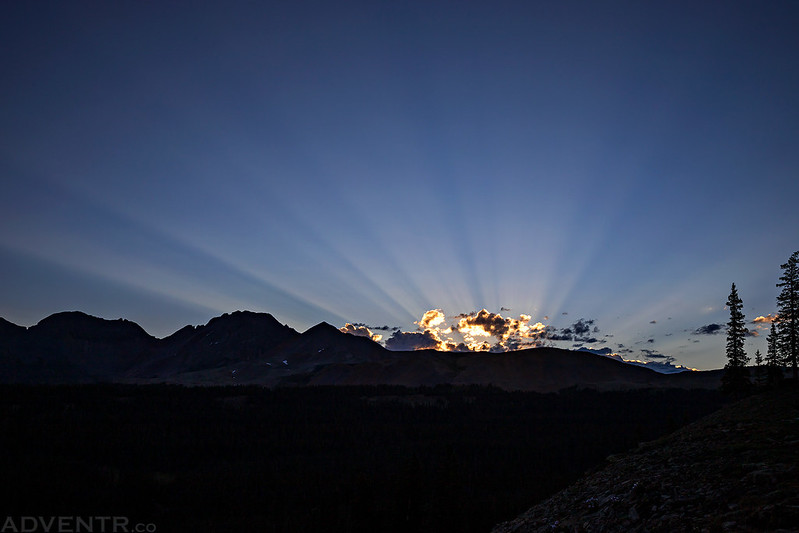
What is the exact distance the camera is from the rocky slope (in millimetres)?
15266

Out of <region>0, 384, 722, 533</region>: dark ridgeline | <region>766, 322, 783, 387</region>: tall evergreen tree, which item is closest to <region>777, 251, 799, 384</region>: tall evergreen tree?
<region>766, 322, 783, 387</region>: tall evergreen tree

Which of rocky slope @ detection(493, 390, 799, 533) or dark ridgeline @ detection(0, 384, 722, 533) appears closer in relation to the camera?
rocky slope @ detection(493, 390, 799, 533)

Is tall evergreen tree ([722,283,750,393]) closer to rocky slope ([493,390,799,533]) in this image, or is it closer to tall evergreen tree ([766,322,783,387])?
tall evergreen tree ([766,322,783,387])

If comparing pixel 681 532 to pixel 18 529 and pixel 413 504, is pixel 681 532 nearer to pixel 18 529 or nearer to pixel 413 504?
pixel 413 504

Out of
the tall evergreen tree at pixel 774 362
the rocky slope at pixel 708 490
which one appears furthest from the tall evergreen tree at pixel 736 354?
the rocky slope at pixel 708 490

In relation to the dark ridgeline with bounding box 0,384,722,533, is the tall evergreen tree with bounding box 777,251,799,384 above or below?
above

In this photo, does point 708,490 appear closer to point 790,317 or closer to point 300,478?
point 790,317

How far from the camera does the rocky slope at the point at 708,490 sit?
601 inches

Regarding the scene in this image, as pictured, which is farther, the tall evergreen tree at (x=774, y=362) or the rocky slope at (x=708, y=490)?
the tall evergreen tree at (x=774, y=362)

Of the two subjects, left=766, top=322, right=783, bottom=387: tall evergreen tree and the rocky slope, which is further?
left=766, top=322, right=783, bottom=387: tall evergreen tree

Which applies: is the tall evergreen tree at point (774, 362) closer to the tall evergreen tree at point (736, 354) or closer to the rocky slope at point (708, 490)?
the tall evergreen tree at point (736, 354)

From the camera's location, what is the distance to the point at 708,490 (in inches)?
746

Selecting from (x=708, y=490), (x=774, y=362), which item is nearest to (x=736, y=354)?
(x=774, y=362)

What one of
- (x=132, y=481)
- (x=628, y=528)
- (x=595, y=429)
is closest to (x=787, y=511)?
(x=628, y=528)
